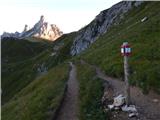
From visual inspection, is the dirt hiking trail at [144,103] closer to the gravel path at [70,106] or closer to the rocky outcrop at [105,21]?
the gravel path at [70,106]

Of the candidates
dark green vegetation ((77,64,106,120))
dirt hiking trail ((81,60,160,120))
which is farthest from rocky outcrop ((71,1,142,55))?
dirt hiking trail ((81,60,160,120))

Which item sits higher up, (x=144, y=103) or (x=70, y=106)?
(x=144, y=103)

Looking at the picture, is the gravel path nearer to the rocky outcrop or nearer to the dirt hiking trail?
the dirt hiking trail

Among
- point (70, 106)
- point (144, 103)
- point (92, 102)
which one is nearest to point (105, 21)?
point (70, 106)

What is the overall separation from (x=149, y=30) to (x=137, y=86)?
86.8 ft

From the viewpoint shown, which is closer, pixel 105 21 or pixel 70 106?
pixel 70 106

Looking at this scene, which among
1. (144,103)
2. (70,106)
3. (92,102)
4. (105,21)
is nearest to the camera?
(144,103)

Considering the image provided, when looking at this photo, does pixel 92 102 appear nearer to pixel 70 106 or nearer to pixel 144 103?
pixel 70 106

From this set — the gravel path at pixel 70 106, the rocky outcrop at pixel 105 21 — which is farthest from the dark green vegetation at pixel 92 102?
the rocky outcrop at pixel 105 21

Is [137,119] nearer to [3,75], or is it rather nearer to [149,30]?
[149,30]

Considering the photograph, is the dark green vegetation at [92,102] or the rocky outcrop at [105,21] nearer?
the dark green vegetation at [92,102]

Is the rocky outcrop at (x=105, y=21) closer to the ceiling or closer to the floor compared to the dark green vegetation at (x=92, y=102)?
closer to the ceiling

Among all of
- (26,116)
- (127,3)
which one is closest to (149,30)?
(26,116)

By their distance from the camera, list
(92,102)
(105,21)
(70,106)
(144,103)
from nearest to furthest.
Result: (144,103) < (92,102) < (70,106) < (105,21)
